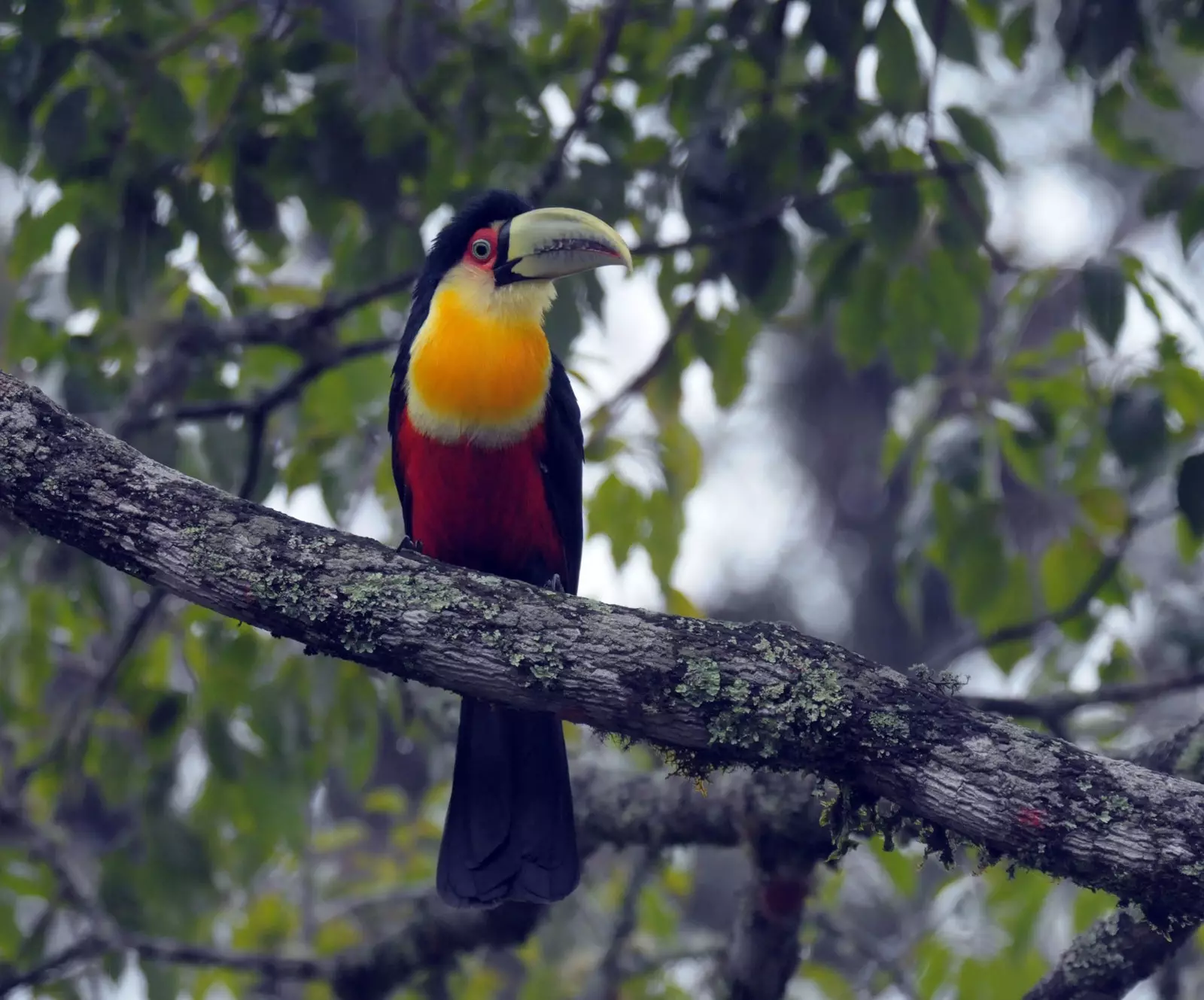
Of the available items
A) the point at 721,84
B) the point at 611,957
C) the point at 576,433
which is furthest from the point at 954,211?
the point at 611,957

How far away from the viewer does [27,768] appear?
418 cm

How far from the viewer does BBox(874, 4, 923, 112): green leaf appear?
3396mm

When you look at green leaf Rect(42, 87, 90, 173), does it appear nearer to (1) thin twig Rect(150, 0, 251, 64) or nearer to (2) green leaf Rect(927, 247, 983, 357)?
(1) thin twig Rect(150, 0, 251, 64)

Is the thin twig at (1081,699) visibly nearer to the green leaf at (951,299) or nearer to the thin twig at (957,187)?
the green leaf at (951,299)

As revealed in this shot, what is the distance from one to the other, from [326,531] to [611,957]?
2331 mm

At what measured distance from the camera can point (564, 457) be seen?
4.09 metres

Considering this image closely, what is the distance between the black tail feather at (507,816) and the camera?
3506mm

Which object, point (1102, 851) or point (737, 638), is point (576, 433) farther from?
point (1102, 851)

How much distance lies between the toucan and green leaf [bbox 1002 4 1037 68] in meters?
1.19

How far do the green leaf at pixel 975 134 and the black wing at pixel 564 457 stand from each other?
→ 4.47 ft

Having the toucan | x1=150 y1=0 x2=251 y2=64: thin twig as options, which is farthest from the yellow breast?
x1=150 y1=0 x2=251 y2=64: thin twig

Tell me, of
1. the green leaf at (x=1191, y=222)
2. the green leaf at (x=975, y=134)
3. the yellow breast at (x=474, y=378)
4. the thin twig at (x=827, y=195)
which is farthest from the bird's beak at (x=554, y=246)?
the green leaf at (x=1191, y=222)

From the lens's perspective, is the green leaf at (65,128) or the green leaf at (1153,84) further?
the green leaf at (1153,84)

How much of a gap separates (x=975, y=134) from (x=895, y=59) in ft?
1.08
